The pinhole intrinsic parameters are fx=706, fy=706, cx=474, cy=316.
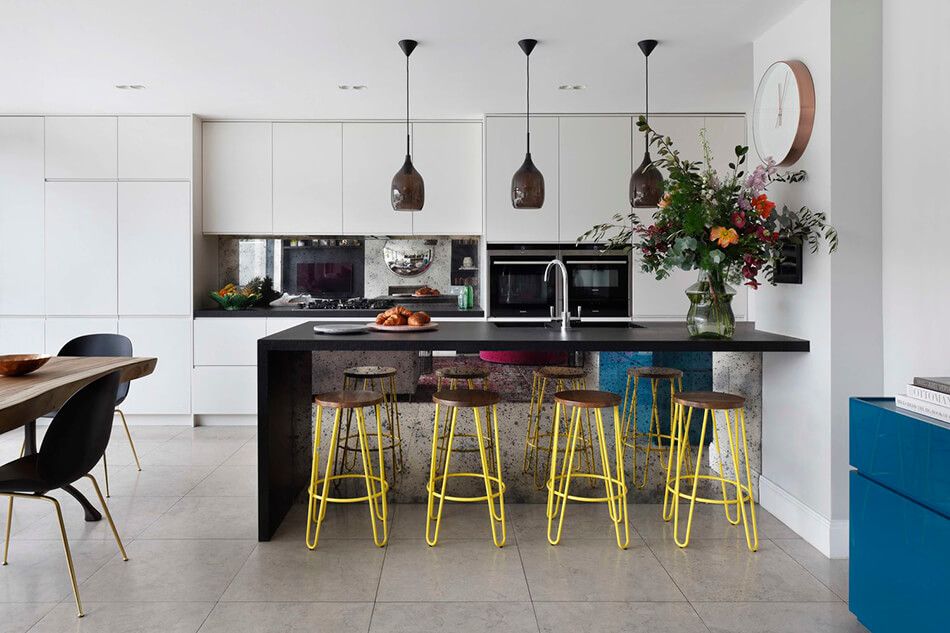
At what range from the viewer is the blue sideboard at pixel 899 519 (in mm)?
1969

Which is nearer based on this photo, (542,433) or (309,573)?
(309,573)

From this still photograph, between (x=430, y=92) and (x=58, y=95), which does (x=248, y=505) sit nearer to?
(x=430, y=92)

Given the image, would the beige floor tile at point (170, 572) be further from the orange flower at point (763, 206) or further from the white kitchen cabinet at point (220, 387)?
the orange flower at point (763, 206)

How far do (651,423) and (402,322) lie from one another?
1.43 m

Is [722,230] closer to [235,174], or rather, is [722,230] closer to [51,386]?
[51,386]

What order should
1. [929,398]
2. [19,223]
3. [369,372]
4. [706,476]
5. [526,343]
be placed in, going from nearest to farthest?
[929,398], [526,343], [706,476], [369,372], [19,223]

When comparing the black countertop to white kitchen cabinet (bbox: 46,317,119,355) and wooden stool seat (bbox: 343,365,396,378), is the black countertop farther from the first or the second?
Result: white kitchen cabinet (bbox: 46,317,119,355)

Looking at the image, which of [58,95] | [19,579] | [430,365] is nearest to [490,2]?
[430,365]

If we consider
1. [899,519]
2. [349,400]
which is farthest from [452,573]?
[899,519]

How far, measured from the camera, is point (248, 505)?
12.2ft

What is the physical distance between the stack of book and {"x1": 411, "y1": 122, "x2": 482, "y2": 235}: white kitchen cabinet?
13.4ft

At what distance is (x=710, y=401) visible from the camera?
3.12 metres

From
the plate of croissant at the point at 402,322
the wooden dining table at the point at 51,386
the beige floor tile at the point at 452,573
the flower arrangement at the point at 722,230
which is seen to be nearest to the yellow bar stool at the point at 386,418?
the plate of croissant at the point at 402,322

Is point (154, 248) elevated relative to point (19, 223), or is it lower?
lower
